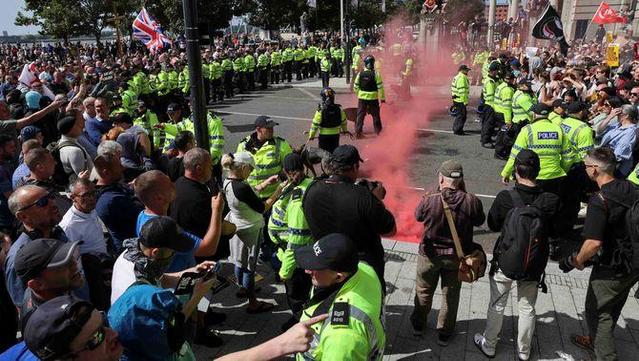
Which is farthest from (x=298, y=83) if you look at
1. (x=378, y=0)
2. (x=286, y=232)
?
(x=378, y=0)

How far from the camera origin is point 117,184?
14.5 ft

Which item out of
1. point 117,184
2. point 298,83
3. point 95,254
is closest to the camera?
point 95,254

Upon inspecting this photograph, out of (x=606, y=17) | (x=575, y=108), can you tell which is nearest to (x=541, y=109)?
(x=575, y=108)

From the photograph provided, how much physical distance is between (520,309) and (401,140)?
848cm

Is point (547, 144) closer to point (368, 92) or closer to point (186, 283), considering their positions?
point (186, 283)

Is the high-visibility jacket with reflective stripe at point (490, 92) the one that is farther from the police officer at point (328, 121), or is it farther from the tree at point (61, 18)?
the tree at point (61, 18)

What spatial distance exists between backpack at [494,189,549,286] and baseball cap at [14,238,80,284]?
3247mm

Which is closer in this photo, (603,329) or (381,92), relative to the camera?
(603,329)

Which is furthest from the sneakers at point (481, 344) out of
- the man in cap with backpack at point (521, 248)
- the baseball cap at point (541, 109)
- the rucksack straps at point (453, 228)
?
the baseball cap at point (541, 109)

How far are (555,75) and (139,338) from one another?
12.6m

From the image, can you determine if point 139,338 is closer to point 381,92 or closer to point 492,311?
point 492,311

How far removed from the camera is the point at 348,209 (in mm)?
3740

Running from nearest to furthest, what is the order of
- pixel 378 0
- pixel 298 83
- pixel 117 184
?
pixel 117 184, pixel 298 83, pixel 378 0

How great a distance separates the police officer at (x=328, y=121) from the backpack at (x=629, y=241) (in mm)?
5348
